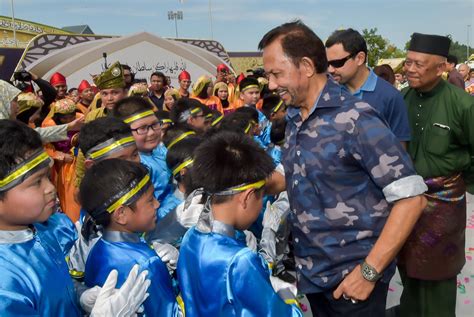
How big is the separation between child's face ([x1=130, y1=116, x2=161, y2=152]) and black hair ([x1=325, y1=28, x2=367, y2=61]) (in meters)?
1.58

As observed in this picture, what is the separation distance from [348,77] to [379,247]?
203cm

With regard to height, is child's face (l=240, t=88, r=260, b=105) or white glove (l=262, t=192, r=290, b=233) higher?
white glove (l=262, t=192, r=290, b=233)

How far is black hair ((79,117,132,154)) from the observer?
3088mm

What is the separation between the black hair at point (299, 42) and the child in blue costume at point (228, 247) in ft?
1.46

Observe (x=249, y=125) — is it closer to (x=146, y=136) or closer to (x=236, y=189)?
(x=146, y=136)

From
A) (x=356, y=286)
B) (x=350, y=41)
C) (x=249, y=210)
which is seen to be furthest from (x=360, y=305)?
(x=350, y=41)

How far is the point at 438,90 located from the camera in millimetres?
3211

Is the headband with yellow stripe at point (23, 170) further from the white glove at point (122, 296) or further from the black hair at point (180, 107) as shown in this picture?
the black hair at point (180, 107)

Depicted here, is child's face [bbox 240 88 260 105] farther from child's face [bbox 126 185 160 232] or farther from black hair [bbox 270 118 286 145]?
child's face [bbox 126 185 160 232]

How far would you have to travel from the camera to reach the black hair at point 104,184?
220 cm

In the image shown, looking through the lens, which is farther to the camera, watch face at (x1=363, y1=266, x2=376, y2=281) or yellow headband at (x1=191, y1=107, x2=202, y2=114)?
yellow headband at (x1=191, y1=107, x2=202, y2=114)

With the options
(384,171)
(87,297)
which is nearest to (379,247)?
(384,171)

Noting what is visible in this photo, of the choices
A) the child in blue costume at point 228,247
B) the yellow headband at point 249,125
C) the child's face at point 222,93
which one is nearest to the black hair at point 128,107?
the yellow headband at point 249,125

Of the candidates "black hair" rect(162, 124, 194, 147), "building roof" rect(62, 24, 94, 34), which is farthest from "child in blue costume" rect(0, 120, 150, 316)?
"building roof" rect(62, 24, 94, 34)
